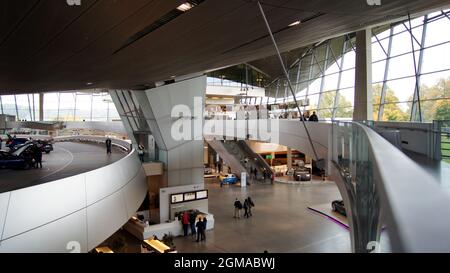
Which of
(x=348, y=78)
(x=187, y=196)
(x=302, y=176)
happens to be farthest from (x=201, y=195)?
(x=302, y=176)

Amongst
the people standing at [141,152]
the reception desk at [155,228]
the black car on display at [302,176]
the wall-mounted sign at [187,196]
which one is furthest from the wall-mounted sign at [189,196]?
the black car on display at [302,176]

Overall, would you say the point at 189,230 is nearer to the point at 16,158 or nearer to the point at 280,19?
the point at 16,158

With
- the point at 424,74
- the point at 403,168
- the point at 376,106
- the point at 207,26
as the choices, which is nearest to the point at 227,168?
the point at 376,106

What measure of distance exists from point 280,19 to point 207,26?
1.69 m

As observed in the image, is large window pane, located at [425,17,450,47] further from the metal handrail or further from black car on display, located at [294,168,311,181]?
black car on display, located at [294,168,311,181]

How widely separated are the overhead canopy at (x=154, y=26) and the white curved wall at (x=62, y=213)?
3338mm

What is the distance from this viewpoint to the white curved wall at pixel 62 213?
566cm

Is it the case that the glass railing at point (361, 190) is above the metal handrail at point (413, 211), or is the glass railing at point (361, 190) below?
below

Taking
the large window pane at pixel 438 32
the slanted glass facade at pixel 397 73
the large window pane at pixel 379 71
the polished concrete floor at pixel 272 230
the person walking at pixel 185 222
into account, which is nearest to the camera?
the polished concrete floor at pixel 272 230

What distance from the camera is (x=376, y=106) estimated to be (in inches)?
1043

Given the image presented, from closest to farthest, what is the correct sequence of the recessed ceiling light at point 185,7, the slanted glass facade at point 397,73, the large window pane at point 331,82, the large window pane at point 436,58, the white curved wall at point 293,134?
the recessed ceiling light at point 185,7 < the white curved wall at point 293,134 < the large window pane at point 436,58 < the slanted glass facade at point 397,73 < the large window pane at point 331,82

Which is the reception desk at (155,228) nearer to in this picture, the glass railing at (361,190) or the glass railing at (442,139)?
the glass railing at (361,190)

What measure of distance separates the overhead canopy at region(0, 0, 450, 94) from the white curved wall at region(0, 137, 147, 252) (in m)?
3.34

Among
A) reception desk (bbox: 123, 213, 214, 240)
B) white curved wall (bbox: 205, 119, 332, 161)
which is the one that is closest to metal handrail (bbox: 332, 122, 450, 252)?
white curved wall (bbox: 205, 119, 332, 161)
